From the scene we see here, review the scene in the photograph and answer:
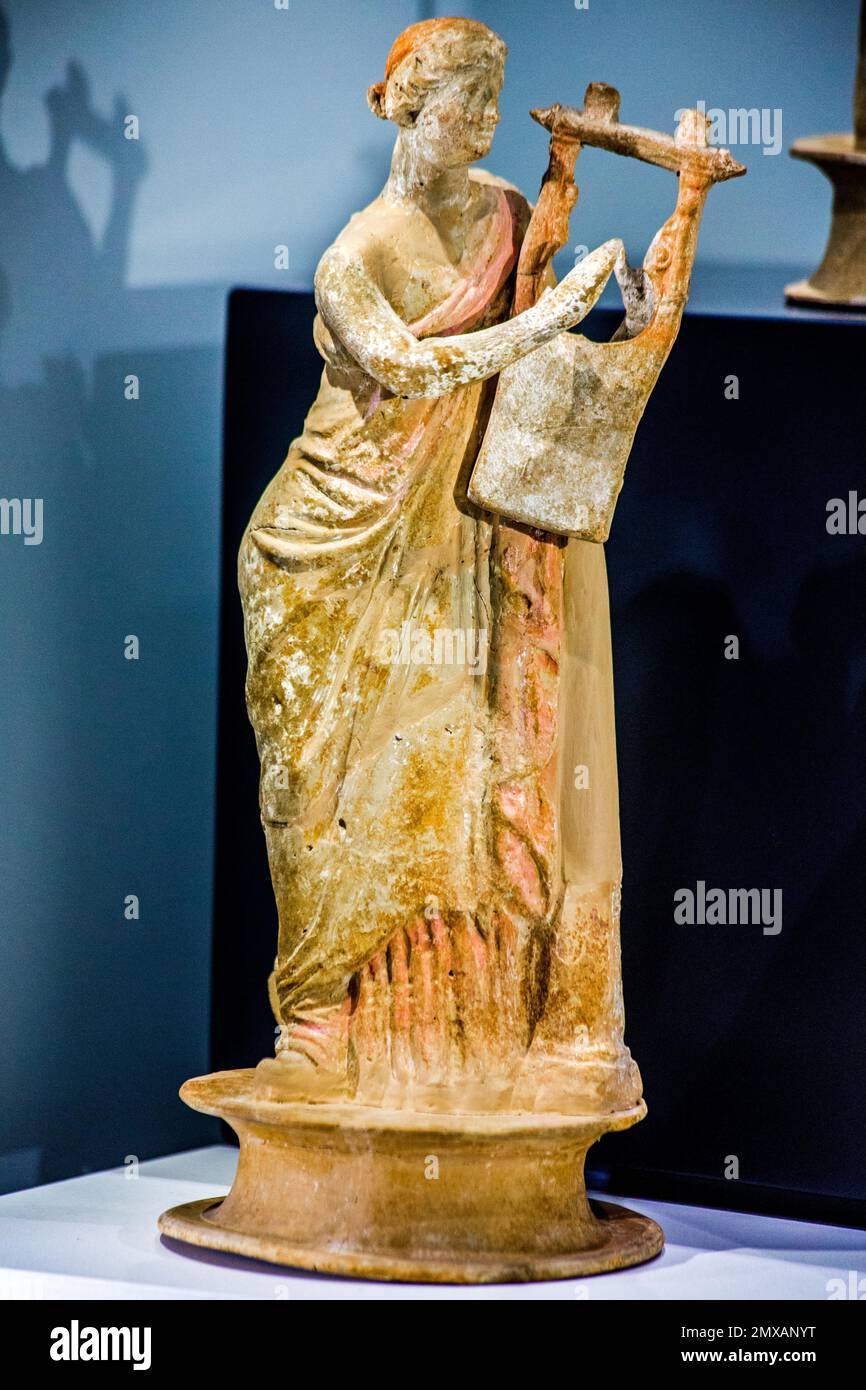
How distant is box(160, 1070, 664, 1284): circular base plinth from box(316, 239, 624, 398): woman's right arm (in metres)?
1.50

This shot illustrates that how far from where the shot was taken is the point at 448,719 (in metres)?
4.34

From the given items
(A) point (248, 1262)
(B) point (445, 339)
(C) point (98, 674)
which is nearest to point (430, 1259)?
(A) point (248, 1262)

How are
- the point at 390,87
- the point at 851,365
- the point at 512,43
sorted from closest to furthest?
the point at 390,87
the point at 851,365
the point at 512,43

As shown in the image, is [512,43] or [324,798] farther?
[512,43]

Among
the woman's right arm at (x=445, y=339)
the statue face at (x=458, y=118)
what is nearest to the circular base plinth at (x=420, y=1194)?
the woman's right arm at (x=445, y=339)

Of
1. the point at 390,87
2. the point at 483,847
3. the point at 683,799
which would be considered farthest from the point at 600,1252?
the point at 390,87

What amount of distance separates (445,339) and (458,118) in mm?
486

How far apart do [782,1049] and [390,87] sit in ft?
8.18

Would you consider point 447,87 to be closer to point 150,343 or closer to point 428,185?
point 428,185

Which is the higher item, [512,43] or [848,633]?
[512,43]

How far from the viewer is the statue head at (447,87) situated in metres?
4.27

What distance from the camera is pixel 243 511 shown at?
5766 millimetres
